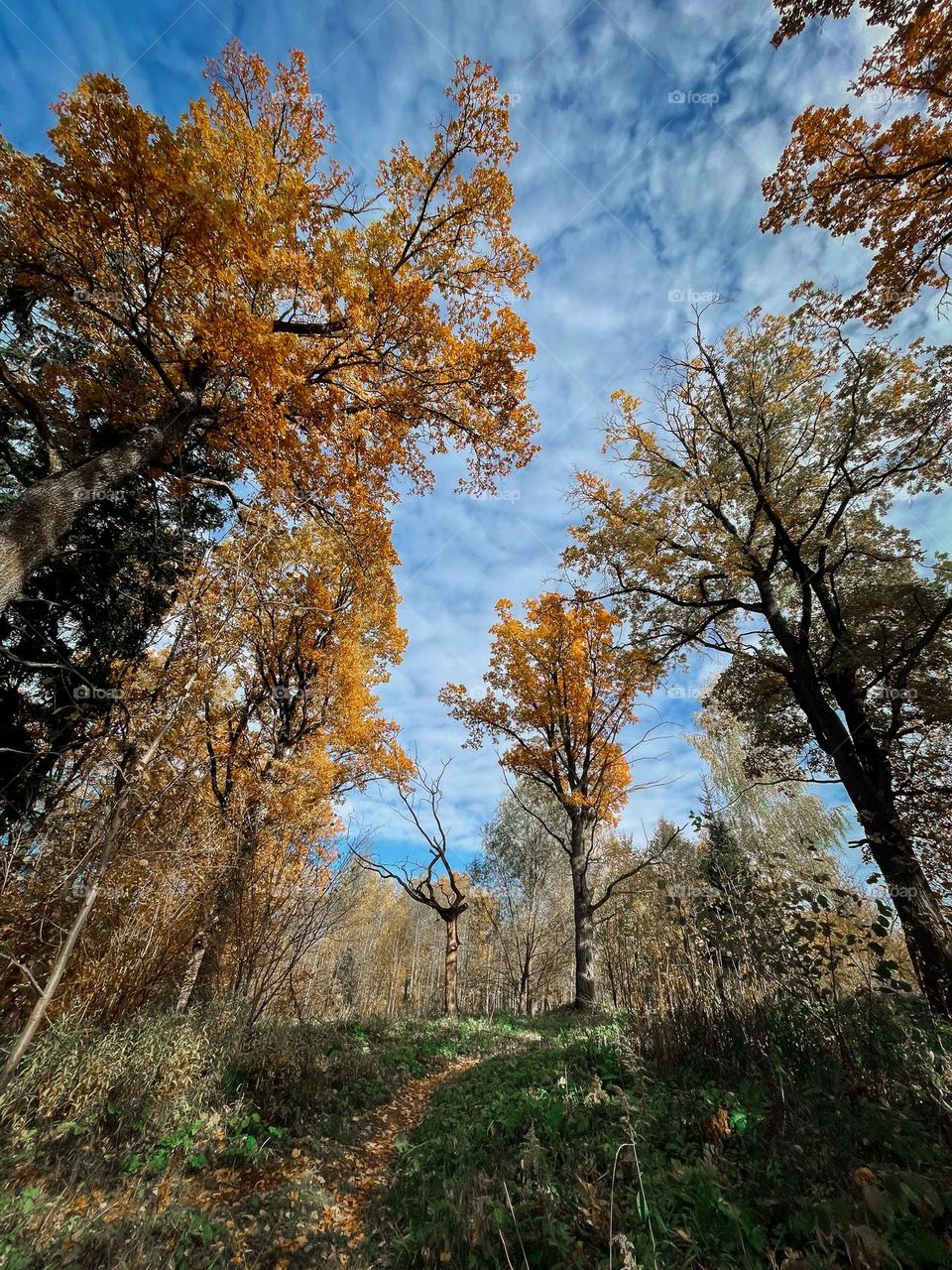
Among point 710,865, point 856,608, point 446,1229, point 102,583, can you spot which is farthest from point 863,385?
point 102,583

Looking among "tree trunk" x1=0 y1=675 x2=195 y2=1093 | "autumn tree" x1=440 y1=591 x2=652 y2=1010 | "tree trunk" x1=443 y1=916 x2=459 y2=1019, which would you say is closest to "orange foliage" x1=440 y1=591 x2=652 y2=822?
"autumn tree" x1=440 y1=591 x2=652 y2=1010

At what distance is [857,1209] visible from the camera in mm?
1934

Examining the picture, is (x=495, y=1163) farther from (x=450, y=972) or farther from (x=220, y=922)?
(x=450, y=972)

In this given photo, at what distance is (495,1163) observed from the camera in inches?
134

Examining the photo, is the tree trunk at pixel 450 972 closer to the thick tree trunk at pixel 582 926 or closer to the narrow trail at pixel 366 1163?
the thick tree trunk at pixel 582 926

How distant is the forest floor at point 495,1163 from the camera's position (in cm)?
217

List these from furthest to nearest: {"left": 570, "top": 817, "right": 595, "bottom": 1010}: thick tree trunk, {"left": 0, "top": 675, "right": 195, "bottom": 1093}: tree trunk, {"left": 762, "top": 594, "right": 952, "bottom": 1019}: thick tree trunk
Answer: {"left": 570, "top": 817, "right": 595, "bottom": 1010}: thick tree trunk → {"left": 762, "top": 594, "right": 952, "bottom": 1019}: thick tree trunk → {"left": 0, "top": 675, "right": 195, "bottom": 1093}: tree trunk

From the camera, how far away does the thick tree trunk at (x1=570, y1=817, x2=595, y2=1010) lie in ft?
34.0

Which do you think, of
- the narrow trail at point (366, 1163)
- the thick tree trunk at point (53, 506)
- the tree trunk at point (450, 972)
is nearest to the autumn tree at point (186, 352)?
the thick tree trunk at point (53, 506)

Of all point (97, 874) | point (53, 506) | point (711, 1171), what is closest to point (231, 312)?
point (53, 506)

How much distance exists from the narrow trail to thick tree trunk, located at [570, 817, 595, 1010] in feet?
16.3

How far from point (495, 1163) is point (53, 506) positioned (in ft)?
24.9

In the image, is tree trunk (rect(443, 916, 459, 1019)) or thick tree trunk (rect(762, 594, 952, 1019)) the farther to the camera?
tree trunk (rect(443, 916, 459, 1019))

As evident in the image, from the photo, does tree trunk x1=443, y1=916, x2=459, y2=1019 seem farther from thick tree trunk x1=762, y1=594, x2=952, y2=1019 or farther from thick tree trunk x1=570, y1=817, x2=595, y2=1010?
thick tree trunk x1=762, y1=594, x2=952, y2=1019
